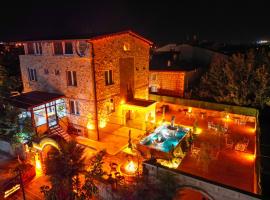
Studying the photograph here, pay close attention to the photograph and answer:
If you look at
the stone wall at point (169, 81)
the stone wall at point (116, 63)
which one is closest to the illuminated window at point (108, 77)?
the stone wall at point (116, 63)

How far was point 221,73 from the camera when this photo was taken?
88.3 ft

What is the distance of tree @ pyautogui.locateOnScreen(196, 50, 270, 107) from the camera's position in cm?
2430

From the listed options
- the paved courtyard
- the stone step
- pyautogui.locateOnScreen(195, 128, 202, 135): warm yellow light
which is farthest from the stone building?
the paved courtyard

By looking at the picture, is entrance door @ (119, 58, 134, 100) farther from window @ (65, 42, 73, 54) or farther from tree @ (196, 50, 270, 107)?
tree @ (196, 50, 270, 107)

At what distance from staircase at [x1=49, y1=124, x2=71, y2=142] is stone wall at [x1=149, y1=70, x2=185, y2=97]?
16262 millimetres

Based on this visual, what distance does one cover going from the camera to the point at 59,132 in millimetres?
19875

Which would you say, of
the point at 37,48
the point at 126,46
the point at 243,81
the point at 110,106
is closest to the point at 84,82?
the point at 110,106

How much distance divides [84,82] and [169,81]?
15214mm

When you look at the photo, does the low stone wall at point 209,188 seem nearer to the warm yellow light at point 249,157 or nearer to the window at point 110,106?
the warm yellow light at point 249,157


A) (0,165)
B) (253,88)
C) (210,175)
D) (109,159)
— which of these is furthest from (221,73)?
(0,165)

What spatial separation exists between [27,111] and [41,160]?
4588 millimetres

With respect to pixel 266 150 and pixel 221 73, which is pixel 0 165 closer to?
pixel 266 150

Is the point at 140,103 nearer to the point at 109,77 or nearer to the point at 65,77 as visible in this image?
the point at 109,77

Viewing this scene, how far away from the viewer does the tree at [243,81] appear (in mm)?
24297
